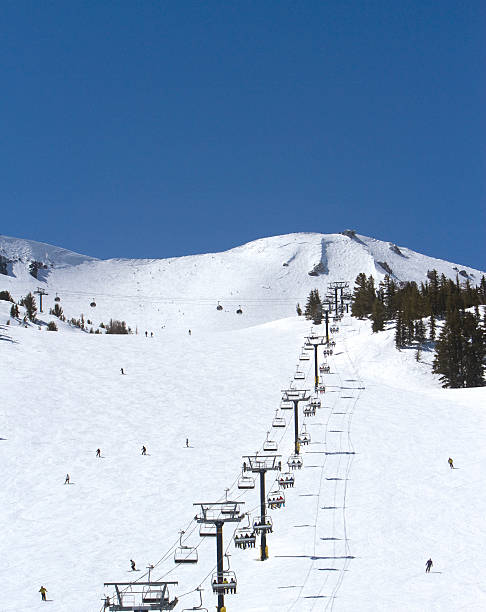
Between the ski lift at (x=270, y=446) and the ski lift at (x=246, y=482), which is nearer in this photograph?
the ski lift at (x=246, y=482)

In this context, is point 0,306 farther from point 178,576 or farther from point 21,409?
point 178,576

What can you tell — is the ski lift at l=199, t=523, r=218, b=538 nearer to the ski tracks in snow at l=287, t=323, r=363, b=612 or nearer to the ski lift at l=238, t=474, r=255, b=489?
the ski lift at l=238, t=474, r=255, b=489

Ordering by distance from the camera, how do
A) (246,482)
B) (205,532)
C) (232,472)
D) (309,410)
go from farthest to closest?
(309,410), (232,472), (246,482), (205,532)

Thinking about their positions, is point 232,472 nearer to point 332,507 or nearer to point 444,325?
point 332,507

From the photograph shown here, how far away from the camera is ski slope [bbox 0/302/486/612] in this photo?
3109cm

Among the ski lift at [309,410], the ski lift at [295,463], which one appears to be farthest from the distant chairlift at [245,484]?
the ski lift at [309,410]

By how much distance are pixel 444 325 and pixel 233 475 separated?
155 feet

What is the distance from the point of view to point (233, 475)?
4812cm

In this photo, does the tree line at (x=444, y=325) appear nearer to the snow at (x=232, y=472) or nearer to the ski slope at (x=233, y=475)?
the snow at (x=232, y=472)

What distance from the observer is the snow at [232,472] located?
3116 centimetres

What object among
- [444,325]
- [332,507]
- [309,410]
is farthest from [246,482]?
[444,325]

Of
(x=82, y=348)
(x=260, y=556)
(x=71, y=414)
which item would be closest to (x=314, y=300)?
(x=82, y=348)

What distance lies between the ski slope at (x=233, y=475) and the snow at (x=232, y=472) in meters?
0.14

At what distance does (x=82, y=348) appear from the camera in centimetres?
8738
